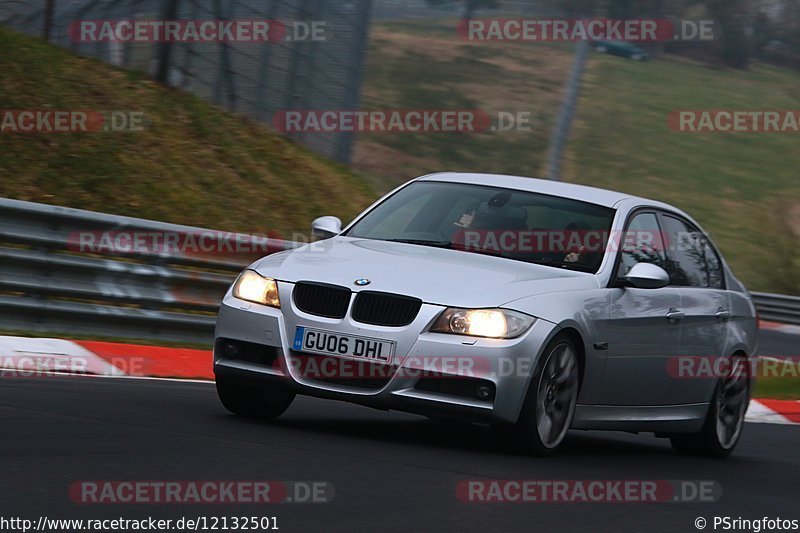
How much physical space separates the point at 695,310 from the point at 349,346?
8.92 feet

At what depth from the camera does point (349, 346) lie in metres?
7.37

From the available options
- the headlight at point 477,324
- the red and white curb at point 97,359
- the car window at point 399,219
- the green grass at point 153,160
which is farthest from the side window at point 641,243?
the green grass at point 153,160

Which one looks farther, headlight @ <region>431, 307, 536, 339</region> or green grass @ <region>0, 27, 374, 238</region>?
green grass @ <region>0, 27, 374, 238</region>

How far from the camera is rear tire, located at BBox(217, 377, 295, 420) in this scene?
809 cm

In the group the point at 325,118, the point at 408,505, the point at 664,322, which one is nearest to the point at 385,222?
the point at 664,322

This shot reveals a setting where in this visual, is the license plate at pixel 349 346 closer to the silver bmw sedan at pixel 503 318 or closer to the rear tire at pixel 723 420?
the silver bmw sedan at pixel 503 318

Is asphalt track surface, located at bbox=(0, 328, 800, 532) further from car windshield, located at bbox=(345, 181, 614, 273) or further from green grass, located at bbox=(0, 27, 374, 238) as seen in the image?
green grass, located at bbox=(0, 27, 374, 238)

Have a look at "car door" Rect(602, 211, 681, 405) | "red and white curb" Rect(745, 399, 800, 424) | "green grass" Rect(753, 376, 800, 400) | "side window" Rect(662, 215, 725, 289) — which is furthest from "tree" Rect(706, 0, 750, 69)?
"car door" Rect(602, 211, 681, 405)

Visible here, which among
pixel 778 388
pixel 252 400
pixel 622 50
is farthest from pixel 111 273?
pixel 622 50

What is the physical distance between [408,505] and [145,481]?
3.40 feet

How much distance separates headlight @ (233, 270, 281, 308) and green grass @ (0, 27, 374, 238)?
6.57m

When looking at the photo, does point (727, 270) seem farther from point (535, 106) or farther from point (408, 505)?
point (535, 106)

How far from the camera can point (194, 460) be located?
6.32m

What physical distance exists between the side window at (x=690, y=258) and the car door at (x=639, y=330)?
167 mm
